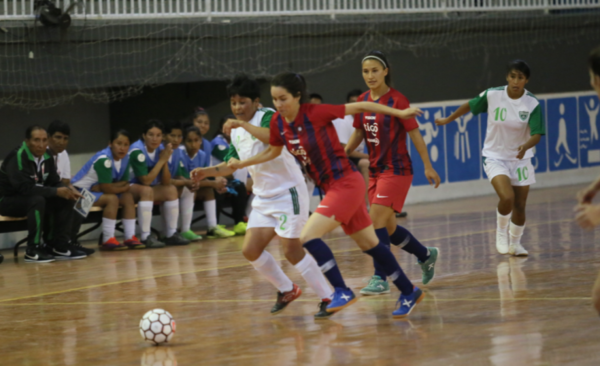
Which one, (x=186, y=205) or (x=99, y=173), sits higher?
(x=99, y=173)

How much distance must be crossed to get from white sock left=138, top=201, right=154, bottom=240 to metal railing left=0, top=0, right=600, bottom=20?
2961mm

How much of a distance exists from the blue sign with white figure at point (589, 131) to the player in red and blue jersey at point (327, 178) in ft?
43.9

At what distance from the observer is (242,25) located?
1361 centimetres

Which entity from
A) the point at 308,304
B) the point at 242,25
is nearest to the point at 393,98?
the point at 308,304

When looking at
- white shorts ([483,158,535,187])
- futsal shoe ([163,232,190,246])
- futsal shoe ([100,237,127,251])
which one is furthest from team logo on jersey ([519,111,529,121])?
futsal shoe ([100,237,127,251])

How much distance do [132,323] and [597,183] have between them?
3669 millimetres

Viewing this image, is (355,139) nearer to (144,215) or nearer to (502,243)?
(502,243)

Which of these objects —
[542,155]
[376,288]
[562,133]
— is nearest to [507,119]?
[376,288]

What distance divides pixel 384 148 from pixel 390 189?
36 cm

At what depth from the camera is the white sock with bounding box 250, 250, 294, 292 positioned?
614cm

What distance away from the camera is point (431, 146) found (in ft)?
51.8

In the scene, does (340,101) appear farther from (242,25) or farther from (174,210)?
(174,210)

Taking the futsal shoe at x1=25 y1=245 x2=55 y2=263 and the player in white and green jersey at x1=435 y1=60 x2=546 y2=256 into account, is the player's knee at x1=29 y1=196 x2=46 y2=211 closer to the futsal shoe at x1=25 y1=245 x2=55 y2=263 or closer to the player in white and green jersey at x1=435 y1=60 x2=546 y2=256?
the futsal shoe at x1=25 y1=245 x2=55 y2=263

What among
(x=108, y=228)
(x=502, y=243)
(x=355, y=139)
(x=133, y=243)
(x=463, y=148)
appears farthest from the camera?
(x=463, y=148)
